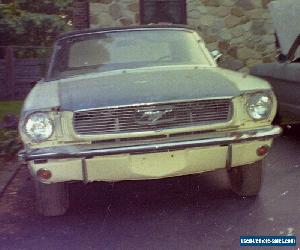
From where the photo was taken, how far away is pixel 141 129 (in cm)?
375

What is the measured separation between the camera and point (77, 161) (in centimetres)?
368

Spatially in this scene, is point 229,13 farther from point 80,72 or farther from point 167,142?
point 167,142

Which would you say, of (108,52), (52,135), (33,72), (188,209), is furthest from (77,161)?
(33,72)

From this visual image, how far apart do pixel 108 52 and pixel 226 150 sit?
1.86 meters

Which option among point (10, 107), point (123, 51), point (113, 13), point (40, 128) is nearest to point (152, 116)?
point (40, 128)

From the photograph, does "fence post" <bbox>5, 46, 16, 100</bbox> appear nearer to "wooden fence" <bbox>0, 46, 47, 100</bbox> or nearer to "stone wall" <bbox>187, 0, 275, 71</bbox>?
"wooden fence" <bbox>0, 46, 47, 100</bbox>

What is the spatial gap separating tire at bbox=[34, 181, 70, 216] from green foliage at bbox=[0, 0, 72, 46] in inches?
460

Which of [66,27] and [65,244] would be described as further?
[66,27]

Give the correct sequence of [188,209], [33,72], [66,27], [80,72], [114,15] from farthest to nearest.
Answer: [66,27], [33,72], [114,15], [80,72], [188,209]

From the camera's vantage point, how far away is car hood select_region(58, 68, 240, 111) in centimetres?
374

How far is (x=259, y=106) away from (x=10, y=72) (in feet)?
32.9

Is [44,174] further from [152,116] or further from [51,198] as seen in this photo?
[152,116]

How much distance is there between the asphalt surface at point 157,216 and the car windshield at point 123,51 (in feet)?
3.91

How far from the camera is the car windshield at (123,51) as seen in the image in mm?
4969
